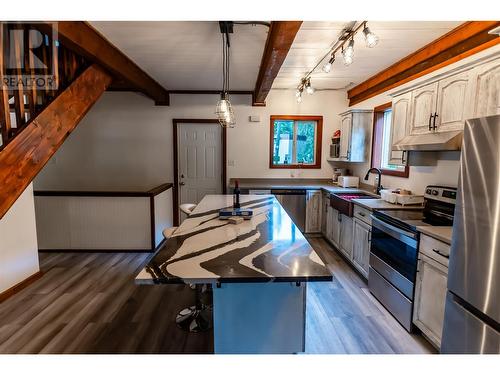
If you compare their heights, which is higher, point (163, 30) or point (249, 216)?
point (163, 30)

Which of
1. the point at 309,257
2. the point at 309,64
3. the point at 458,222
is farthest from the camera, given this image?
the point at 309,64

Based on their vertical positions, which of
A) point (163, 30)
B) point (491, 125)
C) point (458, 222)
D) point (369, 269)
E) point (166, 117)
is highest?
point (163, 30)

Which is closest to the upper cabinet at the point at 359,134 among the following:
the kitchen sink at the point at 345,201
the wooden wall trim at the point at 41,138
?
the kitchen sink at the point at 345,201

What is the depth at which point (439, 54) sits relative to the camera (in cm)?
271

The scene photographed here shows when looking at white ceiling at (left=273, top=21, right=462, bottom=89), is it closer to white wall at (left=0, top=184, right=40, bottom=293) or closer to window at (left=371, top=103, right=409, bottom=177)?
window at (left=371, top=103, right=409, bottom=177)

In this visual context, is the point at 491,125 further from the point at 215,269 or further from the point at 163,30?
the point at 163,30

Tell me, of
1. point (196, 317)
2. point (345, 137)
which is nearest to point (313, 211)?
point (345, 137)

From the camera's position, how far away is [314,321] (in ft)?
7.73

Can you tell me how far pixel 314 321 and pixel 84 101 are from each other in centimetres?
293

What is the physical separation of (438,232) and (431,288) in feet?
1.40

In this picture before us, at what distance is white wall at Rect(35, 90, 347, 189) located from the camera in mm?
4996

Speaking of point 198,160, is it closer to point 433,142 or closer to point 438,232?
point 433,142
